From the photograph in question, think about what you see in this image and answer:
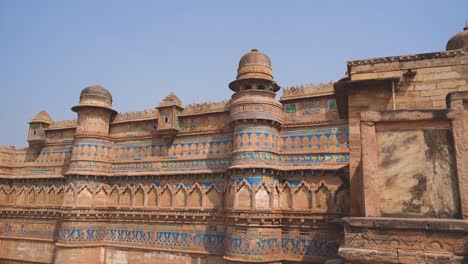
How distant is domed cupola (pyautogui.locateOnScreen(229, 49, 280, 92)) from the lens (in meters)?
11.6

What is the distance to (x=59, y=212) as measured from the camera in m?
14.4

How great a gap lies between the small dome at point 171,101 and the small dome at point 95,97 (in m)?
2.66

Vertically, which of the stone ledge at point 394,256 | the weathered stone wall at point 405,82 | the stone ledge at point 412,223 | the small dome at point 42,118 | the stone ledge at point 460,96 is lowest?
the stone ledge at point 394,256

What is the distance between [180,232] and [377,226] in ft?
29.0

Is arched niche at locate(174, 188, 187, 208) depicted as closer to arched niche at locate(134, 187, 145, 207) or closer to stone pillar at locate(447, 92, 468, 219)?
arched niche at locate(134, 187, 145, 207)

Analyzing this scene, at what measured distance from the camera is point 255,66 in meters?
11.7

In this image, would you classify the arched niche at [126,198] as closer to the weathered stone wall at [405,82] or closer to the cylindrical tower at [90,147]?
the cylindrical tower at [90,147]

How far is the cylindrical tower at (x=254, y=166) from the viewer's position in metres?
10.3

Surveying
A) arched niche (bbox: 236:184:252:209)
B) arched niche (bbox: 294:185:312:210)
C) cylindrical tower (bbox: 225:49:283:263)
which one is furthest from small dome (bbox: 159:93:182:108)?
arched niche (bbox: 294:185:312:210)

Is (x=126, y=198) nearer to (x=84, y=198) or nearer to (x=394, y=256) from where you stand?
(x=84, y=198)

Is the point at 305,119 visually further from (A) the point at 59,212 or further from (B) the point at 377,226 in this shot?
(A) the point at 59,212

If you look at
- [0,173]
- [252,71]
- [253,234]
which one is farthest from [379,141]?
[0,173]

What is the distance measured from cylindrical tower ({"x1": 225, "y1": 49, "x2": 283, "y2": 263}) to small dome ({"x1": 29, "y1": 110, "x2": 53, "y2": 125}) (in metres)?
9.63

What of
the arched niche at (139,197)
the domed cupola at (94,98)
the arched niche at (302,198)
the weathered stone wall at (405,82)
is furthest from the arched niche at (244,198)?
the domed cupola at (94,98)
